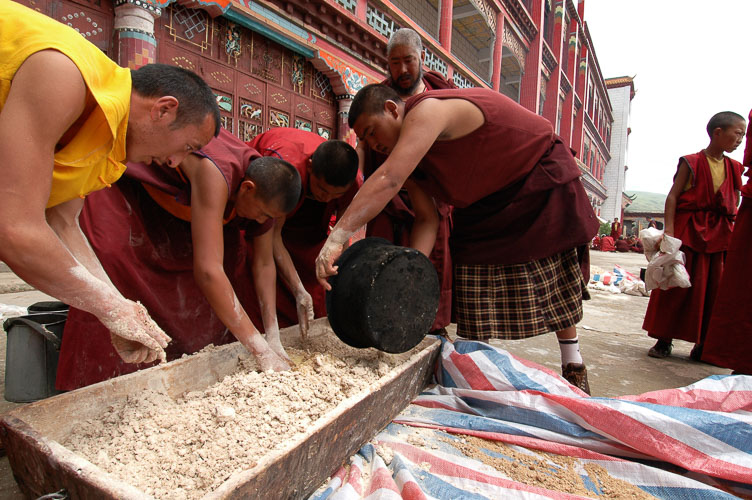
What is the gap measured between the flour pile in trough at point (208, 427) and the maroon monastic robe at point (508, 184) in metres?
0.82

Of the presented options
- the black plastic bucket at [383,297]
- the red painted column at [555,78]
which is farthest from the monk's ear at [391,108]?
the red painted column at [555,78]

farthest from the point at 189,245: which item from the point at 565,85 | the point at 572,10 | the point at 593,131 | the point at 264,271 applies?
the point at 593,131

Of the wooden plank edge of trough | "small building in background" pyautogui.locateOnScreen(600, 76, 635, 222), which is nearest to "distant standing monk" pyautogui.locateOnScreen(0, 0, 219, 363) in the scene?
the wooden plank edge of trough

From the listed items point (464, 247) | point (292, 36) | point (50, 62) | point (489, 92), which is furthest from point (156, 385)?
point (292, 36)

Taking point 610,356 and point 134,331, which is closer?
point 134,331

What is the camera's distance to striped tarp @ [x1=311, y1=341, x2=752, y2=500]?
3.83ft

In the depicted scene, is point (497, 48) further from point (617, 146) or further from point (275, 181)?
point (617, 146)

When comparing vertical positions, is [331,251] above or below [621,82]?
below

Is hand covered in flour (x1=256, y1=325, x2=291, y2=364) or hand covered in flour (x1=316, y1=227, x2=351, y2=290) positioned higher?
hand covered in flour (x1=316, y1=227, x2=351, y2=290)

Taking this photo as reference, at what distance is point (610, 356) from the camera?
285 cm

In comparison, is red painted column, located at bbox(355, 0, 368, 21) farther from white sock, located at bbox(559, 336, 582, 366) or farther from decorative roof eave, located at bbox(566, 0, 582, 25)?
decorative roof eave, located at bbox(566, 0, 582, 25)

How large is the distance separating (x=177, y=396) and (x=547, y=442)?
124 cm

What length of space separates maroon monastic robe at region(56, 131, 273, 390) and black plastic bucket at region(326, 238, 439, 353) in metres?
0.57

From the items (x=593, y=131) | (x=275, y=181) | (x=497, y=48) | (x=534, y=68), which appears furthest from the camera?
(x=593, y=131)
